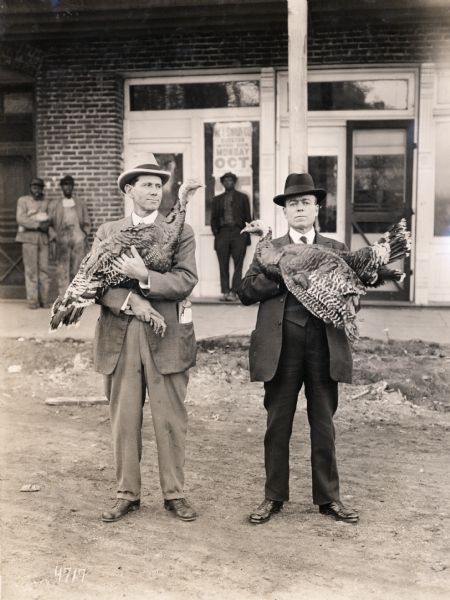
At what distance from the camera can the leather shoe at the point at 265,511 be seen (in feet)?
15.3

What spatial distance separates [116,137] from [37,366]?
483 cm

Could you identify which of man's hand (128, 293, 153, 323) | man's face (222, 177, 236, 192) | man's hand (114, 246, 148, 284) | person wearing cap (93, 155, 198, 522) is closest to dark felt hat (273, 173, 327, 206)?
person wearing cap (93, 155, 198, 522)

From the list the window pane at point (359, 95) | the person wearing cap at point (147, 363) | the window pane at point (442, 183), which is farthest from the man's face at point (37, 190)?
the person wearing cap at point (147, 363)

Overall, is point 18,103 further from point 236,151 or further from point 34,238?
point 236,151

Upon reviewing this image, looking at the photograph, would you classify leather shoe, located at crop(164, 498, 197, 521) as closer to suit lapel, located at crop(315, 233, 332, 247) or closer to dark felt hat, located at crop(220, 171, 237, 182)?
suit lapel, located at crop(315, 233, 332, 247)

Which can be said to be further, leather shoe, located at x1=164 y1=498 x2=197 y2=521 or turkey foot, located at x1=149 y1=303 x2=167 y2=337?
leather shoe, located at x1=164 y1=498 x2=197 y2=521

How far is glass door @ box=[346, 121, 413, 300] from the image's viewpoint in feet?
38.6

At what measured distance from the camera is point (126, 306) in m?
4.48

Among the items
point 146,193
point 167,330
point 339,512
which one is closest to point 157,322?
point 167,330

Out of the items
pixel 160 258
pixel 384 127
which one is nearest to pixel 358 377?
pixel 160 258

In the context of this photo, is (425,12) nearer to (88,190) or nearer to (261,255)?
(88,190)

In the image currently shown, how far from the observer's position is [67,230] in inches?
468

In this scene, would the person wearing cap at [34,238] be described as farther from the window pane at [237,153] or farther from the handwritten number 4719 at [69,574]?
the handwritten number 4719 at [69,574]

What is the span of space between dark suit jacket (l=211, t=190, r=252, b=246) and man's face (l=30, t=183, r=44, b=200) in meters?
2.81
